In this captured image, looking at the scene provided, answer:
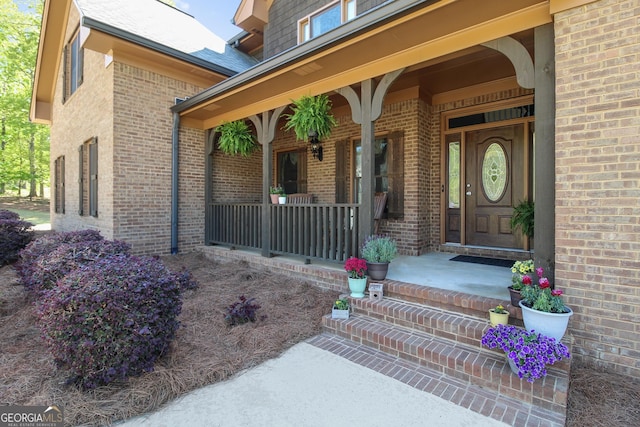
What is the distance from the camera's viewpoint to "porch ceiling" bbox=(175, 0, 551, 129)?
9.52ft

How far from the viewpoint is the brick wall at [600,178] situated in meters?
2.29

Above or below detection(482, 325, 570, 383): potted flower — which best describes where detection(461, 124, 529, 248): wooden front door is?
above

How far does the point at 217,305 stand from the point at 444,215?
387 cm

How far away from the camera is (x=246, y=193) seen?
298 inches

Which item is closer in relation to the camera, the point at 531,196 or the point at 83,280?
the point at 83,280

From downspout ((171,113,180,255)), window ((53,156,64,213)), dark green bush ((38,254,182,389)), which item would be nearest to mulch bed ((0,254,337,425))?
dark green bush ((38,254,182,389))

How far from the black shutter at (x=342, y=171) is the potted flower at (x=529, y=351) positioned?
14.1 feet

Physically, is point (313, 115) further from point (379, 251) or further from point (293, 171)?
point (293, 171)

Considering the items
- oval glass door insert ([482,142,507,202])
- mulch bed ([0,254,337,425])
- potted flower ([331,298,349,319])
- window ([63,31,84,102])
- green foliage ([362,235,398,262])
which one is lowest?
mulch bed ([0,254,337,425])

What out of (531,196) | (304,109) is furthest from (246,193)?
(531,196)

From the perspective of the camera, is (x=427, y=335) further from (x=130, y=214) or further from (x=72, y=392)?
(x=130, y=214)

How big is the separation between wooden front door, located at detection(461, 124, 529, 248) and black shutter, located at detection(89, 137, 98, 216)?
7.04 meters

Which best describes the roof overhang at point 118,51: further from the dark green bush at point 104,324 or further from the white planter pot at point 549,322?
the white planter pot at point 549,322

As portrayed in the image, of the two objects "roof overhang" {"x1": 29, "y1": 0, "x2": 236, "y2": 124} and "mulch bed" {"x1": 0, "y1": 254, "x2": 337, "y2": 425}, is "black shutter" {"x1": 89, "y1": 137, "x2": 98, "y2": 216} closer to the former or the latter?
"roof overhang" {"x1": 29, "y1": 0, "x2": 236, "y2": 124}
